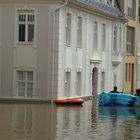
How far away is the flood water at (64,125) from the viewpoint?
71.4ft

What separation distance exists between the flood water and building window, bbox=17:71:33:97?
713 centimetres

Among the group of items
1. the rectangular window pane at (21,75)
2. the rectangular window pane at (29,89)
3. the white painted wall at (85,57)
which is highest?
the white painted wall at (85,57)

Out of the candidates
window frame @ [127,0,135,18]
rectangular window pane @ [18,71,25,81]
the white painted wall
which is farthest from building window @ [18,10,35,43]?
window frame @ [127,0,135,18]

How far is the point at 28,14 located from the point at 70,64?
484cm

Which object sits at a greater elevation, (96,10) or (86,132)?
(96,10)

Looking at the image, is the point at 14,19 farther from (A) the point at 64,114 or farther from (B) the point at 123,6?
(B) the point at 123,6

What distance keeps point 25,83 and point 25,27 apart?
3857mm

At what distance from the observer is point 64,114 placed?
32375 millimetres

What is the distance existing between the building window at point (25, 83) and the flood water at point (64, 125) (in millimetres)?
7135

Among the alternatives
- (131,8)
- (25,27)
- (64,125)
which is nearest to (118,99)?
(25,27)

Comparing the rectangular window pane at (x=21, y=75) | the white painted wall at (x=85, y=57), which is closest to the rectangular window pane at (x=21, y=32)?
the rectangular window pane at (x=21, y=75)

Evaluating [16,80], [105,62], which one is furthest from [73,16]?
[105,62]

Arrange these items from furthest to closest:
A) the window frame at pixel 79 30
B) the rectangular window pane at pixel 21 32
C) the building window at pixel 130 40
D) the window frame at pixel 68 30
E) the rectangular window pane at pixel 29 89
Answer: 1. the building window at pixel 130 40
2. the window frame at pixel 79 30
3. the window frame at pixel 68 30
4. the rectangular window pane at pixel 21 32
5. the rectangular window pane at pixel 29 89

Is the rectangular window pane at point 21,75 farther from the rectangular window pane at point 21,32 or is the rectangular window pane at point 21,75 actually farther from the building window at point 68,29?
the building window at point 68,29
